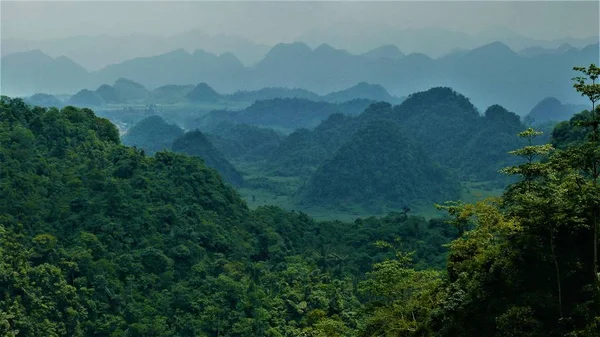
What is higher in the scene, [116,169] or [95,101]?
[95,101]

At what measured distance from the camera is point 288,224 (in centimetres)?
3356

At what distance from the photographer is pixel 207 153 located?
67.2 m

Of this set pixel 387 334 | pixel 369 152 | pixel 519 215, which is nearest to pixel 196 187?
pixel 387 334

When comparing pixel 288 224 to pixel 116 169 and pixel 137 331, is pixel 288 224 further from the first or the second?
pixel 137 331

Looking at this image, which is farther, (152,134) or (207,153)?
(152,134)

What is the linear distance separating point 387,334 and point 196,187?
19.2 m

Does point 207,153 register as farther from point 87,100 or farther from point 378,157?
point 87,100

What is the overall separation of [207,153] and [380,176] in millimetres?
20689

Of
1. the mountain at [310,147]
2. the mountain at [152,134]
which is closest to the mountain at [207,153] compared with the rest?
the mountain at [310,147]

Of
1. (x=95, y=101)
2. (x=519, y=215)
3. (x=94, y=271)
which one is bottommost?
(x=94, y=271)

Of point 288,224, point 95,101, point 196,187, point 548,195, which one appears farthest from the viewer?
point 95,101

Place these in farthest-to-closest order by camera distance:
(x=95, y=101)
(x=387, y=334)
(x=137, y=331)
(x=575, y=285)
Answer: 1. (x=95, y=101)
2. (x=137, y=331)
3. (x=387, y=334)
4. (x=575, y=285)

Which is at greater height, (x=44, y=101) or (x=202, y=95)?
(x=202, y=95)

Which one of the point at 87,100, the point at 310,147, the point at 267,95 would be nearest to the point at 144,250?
the point at 310,147
